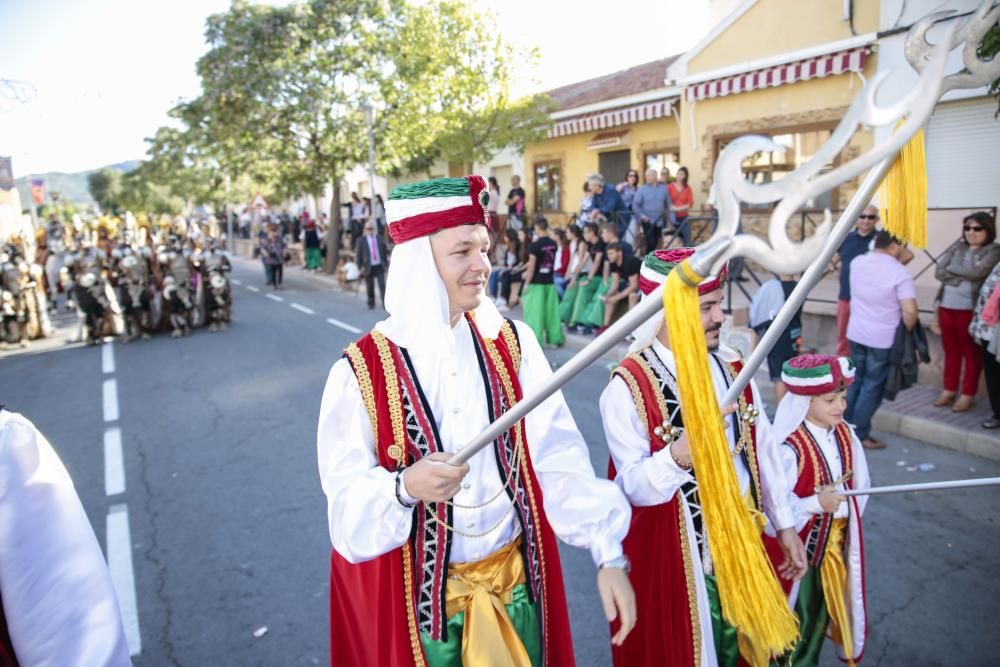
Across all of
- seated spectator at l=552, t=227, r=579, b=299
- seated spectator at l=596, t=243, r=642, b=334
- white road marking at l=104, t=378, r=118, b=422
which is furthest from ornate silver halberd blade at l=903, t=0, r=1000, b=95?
seated spectator at l=552, t=227, r=579, b=299

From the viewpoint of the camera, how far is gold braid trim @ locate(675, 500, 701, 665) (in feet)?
7.76

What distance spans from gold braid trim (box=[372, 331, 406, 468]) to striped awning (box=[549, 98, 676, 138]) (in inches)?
609

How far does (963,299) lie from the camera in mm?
6441

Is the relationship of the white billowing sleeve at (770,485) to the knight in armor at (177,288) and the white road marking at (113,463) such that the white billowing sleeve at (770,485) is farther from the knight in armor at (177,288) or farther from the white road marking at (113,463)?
the knight in armor at (177,288)

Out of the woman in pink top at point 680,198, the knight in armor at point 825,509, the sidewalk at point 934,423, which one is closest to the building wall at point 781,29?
the woman in pink top at point 680,198

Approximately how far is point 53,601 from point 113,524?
159 inches

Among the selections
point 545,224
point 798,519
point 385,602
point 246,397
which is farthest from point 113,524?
point 545,224

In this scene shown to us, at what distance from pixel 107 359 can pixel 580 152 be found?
13.9 meters

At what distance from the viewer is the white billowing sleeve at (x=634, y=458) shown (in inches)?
87.8

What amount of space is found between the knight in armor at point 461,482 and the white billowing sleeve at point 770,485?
795 millimetres

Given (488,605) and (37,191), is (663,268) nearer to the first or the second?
(488,605)

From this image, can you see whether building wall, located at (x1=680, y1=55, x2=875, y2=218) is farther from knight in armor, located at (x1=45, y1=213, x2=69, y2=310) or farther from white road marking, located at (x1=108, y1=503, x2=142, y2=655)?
knight in armor, located at (x1=45, y1=213, x2=69, y2=310)

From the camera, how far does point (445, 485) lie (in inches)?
66.3

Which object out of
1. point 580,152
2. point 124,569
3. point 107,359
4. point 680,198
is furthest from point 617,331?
point 580,152
